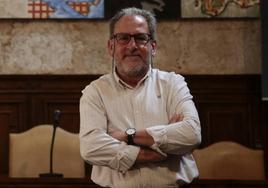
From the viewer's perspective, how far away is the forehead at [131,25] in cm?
320

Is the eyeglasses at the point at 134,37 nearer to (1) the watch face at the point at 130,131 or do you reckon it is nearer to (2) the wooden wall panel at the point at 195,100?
(1) the watch face at the point at 130,131

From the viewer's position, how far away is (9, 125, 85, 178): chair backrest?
17.6ft

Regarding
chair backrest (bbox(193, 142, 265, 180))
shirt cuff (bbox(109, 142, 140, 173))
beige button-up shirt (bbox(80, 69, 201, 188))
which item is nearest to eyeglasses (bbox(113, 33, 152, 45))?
beige button-up shirt (bbox(80, 69, 201, 188))

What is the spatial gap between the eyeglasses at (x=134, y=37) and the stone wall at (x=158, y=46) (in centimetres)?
363

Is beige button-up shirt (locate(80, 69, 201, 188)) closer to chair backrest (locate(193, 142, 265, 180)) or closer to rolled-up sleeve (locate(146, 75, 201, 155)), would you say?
rolled-up sleeve (locate(146, 75, 201, 155))

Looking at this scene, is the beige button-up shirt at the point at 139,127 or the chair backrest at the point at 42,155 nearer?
the beige button-up shirt at the point at 139,127

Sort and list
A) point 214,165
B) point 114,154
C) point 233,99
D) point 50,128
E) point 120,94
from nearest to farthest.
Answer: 1. point 114,154
2. point 120,94
3. point 214,165
4. point 50,128
5. point 233,99

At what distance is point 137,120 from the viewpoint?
313 cm

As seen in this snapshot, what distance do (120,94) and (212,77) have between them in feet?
12.4

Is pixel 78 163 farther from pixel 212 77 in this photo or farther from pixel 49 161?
pixel 212 77

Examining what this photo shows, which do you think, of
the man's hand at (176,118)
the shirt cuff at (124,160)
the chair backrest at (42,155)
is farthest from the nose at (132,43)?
the chair backrest at (42,155)

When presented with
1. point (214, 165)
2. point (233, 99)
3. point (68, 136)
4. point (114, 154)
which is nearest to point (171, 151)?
point (114, 154)

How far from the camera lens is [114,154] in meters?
2.98

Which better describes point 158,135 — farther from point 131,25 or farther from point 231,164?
point 231,164
